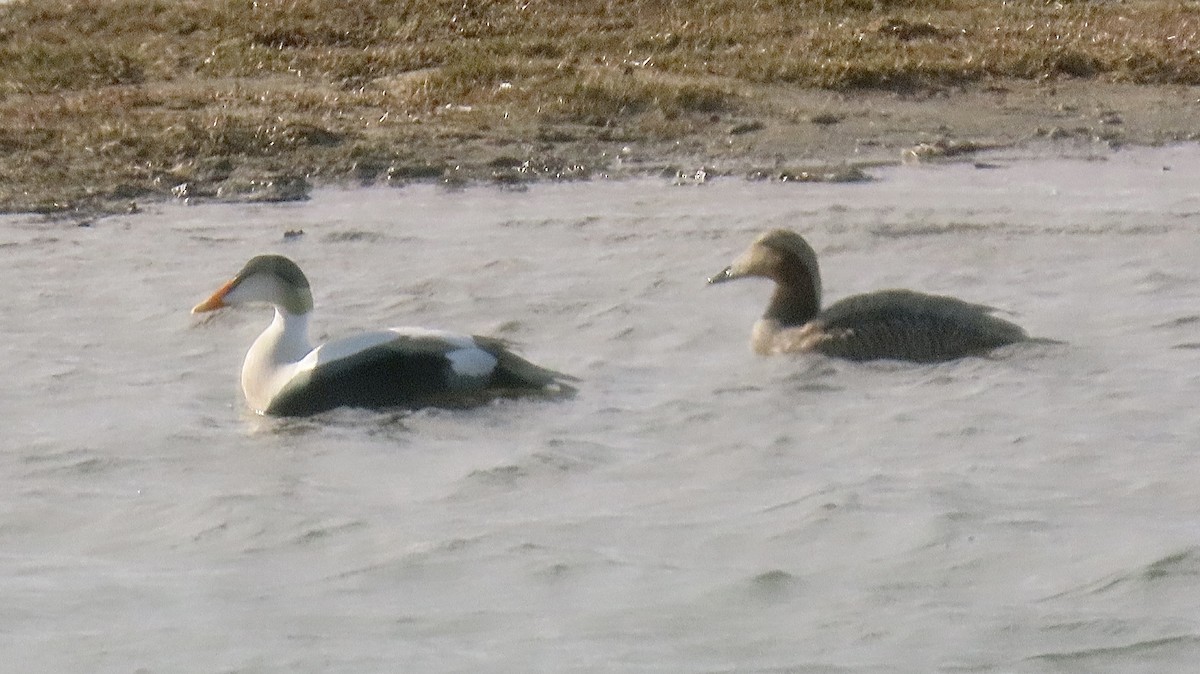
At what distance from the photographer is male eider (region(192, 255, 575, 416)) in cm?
841

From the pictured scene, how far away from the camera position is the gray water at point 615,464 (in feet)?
19.1

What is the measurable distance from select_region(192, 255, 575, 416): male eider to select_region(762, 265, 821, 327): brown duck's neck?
1.39 metres

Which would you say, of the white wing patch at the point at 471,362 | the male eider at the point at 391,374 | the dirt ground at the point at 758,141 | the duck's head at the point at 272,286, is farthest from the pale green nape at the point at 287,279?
the dirt ground at the point at 758,141

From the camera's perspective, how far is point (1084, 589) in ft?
20.2

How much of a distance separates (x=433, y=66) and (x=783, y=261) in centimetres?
760

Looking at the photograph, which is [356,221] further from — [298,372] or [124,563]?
[124,563]

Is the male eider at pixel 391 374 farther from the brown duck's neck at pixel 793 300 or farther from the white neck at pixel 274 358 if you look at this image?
the brown duck's neck at pixel 793 300

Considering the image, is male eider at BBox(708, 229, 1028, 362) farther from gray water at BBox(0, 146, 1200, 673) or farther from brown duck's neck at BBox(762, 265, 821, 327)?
gray water at BBox(0, 146, 1200, 673)

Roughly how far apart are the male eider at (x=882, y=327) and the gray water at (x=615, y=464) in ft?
0.39

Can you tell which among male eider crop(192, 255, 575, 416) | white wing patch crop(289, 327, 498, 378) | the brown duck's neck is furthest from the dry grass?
white wing patch crop(289, 327, 498, 378)

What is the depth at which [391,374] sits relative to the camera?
331 inches

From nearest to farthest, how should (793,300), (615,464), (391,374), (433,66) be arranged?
(615,464) < (391,374) < (793,300) < (433,66)

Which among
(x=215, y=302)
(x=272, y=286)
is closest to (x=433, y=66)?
(x=215, y=302)

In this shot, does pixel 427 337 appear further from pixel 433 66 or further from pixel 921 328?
pixel 433 66
